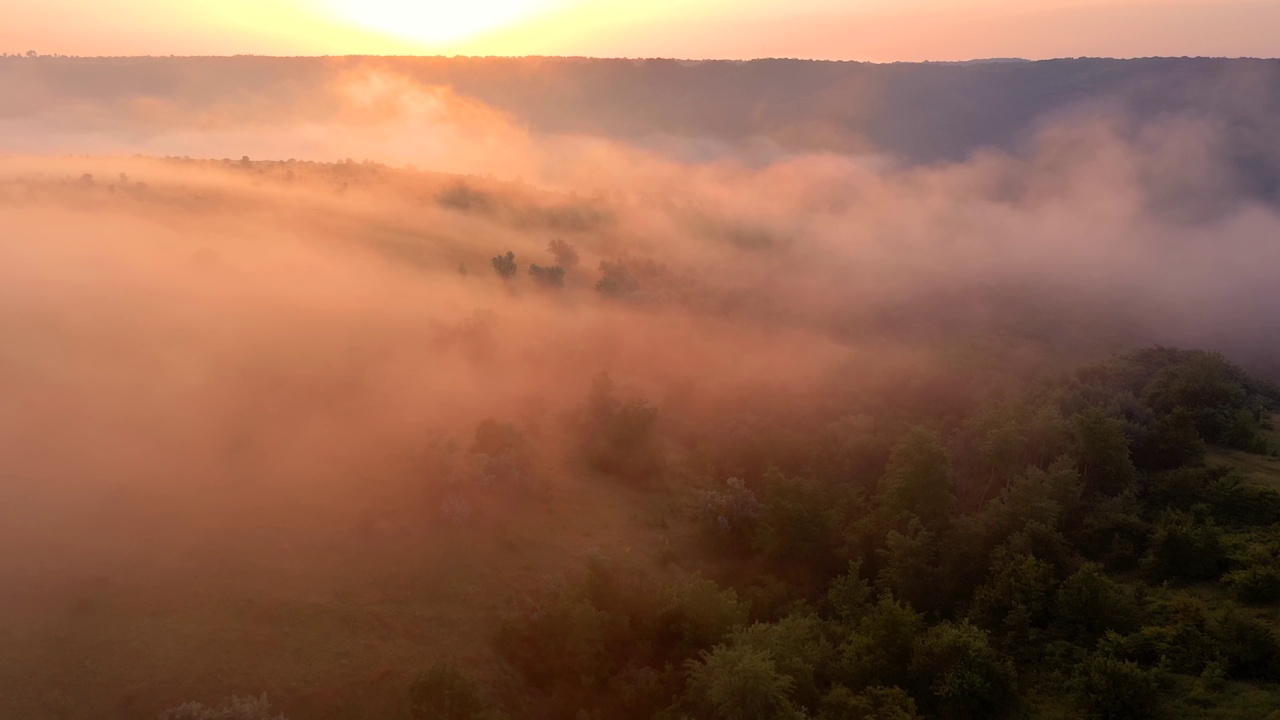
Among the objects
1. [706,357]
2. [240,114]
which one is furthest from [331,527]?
[240,114]

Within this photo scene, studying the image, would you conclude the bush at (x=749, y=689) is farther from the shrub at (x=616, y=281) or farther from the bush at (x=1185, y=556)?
the shrub at (x=616, y=281)

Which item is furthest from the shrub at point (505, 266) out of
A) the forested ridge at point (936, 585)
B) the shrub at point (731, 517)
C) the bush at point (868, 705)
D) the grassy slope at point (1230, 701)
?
the grassy slope at point (1230, 701)

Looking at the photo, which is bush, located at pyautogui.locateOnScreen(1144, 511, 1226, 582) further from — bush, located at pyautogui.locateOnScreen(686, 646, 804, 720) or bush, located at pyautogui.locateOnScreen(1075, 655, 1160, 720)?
bush, located at pyautogui.locateOnScreen(686, 646, 804, 720)

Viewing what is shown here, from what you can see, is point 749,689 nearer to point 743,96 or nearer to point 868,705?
point 868,705

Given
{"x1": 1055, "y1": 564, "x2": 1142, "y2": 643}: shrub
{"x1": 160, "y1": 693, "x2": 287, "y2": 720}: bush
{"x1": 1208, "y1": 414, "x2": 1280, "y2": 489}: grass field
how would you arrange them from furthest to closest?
{"x1": 1208, "y1": 414, "x2": 1280, "y2": 489}: grass field, {"x1": 1055, "y1": 564, "x2": 1142, "y2": 643}: shrub, {"x1": 160, "y1": 693, "x2": 287, "y2": 720}: bush

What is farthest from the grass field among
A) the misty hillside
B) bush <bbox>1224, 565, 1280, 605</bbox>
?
the misty hillside

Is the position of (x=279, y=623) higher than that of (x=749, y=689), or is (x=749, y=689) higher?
(x=749, y=689)

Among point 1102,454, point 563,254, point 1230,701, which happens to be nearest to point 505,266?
point 563,254
